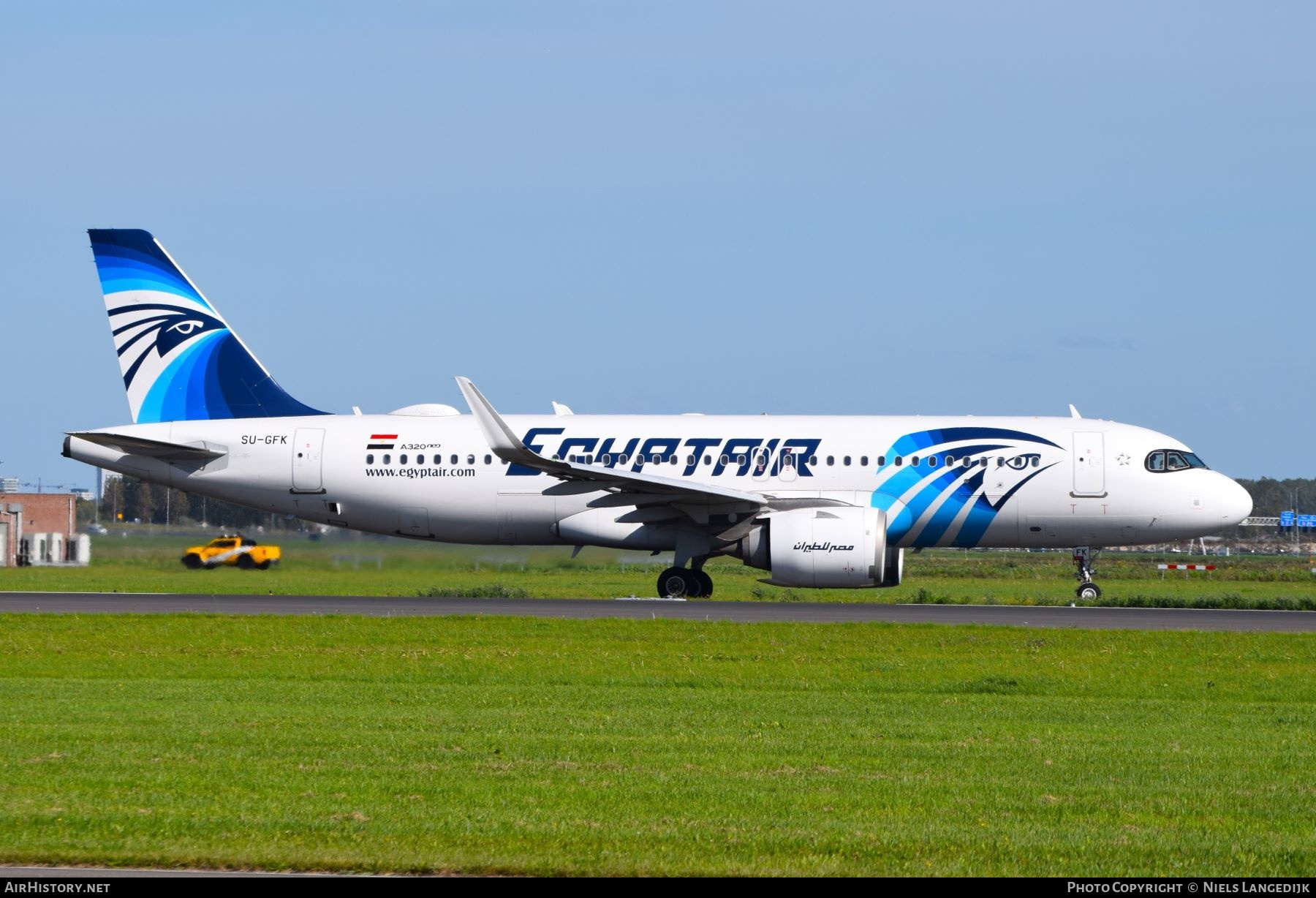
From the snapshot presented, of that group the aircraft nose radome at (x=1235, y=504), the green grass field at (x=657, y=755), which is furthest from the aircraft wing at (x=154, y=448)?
the aircraft nose radome at (x=1235, y=504)

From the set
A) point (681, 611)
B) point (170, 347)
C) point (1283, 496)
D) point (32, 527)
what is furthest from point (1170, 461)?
point (1283, 496)

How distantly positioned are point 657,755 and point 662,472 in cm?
1881

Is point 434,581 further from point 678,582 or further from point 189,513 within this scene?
point 678,582

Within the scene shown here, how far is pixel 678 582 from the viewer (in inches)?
1168

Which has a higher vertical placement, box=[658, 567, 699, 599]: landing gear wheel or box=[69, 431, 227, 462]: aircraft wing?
box=[69, 431, 227, 462]: aircraft wing

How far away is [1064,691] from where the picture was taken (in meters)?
15.9

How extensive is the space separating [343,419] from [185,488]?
345 centimetres

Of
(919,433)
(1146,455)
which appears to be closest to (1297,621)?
(1146,455)

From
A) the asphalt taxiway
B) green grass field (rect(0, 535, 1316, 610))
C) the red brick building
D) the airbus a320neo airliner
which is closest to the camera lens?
the asphalt taxiway

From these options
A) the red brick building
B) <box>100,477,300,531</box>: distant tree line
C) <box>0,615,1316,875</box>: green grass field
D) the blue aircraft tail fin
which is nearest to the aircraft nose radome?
Result: <box>0,615,1316,875</box>: green grass field

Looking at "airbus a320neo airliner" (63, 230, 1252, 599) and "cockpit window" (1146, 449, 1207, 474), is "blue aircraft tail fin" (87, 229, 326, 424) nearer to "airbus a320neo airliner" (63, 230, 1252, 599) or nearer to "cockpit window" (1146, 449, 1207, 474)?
"airbus a320neo airliner" (63, 230, 1252, 599)

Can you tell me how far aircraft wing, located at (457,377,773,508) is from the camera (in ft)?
89.4

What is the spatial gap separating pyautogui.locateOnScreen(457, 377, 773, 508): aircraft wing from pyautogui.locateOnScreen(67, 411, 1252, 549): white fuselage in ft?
2.45

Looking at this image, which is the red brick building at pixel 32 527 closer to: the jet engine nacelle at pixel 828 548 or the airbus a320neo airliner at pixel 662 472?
the airbus a320neo airliner at pixel 662 472
